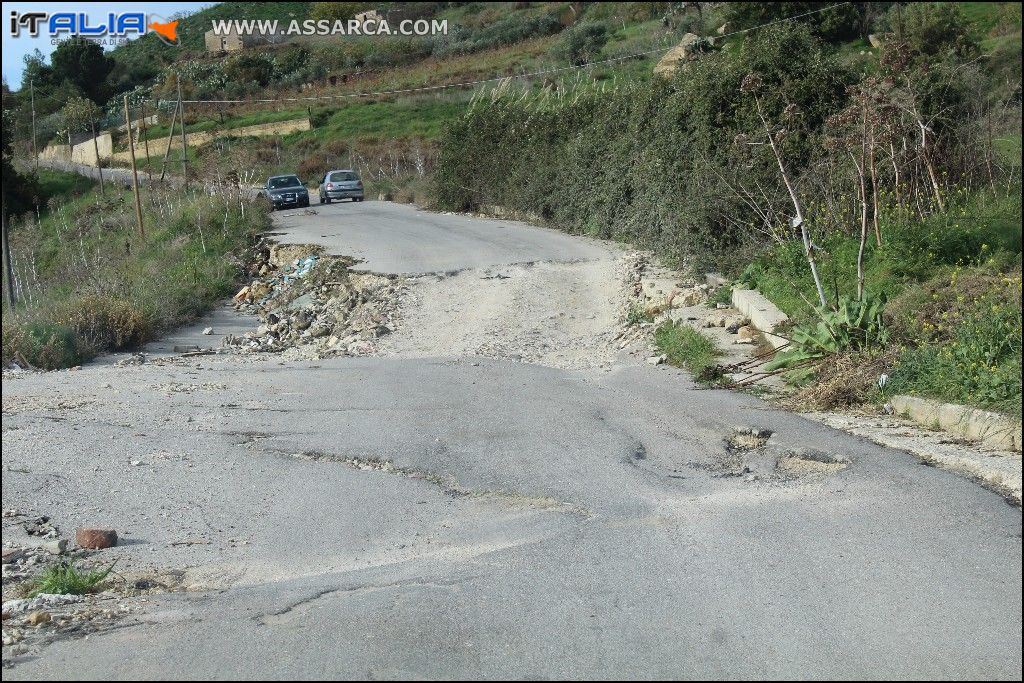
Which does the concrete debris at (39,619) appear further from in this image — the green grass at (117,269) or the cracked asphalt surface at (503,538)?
the green grass at (117,269)

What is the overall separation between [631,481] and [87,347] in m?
9.51

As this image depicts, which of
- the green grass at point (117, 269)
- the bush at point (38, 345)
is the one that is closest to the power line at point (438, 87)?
the green grass at point (117, 269)

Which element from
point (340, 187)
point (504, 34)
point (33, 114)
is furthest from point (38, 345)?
point (504, 34)

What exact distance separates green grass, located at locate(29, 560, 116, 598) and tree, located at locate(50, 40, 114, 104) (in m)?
44.9

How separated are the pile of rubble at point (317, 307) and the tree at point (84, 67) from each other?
99.6 feet

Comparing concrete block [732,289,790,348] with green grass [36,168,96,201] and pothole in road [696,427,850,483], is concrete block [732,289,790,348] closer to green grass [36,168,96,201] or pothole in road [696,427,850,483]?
pothole in road [696,427,850,483]

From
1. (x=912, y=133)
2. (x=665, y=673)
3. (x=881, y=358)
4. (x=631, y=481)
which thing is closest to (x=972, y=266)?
(x=881, y=358)

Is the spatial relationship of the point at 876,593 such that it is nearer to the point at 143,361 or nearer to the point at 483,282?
the point at 143,361

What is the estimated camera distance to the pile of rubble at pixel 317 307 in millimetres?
16250

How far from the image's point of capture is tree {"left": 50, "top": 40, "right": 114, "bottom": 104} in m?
47.5

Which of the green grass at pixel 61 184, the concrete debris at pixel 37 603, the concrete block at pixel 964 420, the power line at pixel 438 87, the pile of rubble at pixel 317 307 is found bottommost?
the green grass at pixel 61 184

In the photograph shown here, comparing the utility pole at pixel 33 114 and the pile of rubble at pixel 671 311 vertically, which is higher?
the utility pole at pixel 33 114

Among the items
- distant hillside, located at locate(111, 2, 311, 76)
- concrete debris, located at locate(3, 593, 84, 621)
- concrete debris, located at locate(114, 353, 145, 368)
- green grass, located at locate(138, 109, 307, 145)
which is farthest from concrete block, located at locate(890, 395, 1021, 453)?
green grass, located at locate(138, 109, 307, 145)

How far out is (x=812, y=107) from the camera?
17.4 m
